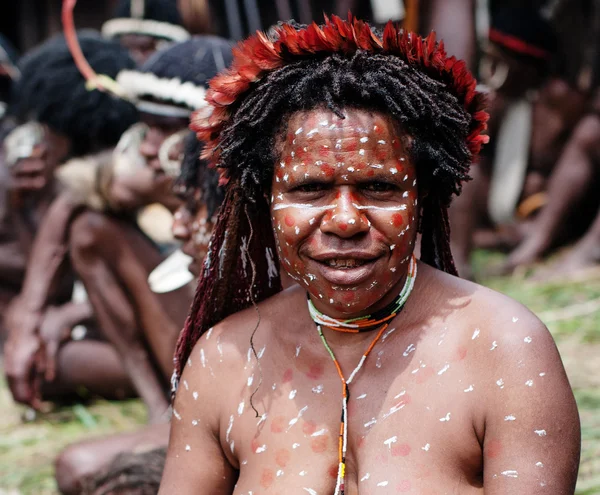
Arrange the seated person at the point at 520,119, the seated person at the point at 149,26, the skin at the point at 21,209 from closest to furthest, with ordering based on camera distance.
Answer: the skin at the point at 21,209
the seated person at the point at 149,26
the seated person at the point at 520,119

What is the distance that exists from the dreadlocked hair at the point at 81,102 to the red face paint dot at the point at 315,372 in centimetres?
287

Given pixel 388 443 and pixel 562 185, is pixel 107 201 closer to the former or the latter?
pixel 388 443

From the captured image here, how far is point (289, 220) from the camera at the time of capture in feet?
6.50

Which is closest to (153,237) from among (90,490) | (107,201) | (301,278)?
(107,201)

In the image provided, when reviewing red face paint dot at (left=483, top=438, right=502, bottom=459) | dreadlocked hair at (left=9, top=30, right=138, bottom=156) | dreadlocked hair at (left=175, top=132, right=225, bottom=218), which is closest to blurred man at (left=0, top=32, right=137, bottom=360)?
dreadlocked hair at (left=9, top=30, right=138, bottom=156)

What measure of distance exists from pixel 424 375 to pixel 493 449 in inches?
8.5

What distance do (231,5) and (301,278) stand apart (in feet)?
13.4

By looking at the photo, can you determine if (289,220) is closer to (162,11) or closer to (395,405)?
(395,405)

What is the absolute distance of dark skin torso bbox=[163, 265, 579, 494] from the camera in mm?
1803

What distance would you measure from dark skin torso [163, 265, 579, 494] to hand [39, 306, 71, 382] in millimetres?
2454

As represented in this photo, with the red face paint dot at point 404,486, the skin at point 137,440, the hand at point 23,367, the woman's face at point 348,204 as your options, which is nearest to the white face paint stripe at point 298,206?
the woman's face at point 348,204

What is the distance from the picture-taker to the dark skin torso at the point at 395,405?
1.80m

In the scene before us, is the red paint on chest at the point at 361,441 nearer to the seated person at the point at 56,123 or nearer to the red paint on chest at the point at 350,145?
the red paint on chest at the point at 350,145

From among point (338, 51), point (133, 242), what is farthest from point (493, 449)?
point (133, 242)
